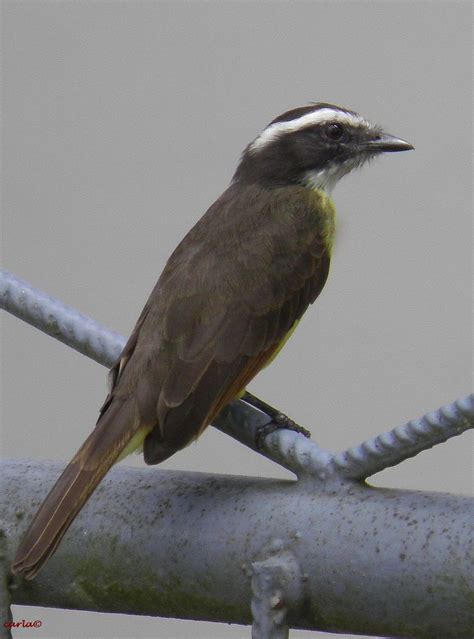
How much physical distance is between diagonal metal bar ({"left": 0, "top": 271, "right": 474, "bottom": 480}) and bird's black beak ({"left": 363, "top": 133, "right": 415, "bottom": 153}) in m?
1.13

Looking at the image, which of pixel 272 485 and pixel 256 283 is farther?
pixel 256 283

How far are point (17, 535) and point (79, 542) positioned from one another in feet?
0.33

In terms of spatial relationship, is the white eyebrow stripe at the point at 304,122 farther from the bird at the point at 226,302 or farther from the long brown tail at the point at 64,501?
the long brown tail at the point at 64,501

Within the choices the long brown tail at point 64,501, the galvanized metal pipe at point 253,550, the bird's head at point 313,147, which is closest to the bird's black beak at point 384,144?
the bird's head at point 313,147

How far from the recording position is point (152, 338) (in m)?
2.08

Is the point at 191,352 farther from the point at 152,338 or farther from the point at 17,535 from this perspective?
the point at 17,535

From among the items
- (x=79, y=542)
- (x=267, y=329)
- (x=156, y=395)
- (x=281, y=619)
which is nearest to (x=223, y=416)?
(x=156, y=395)

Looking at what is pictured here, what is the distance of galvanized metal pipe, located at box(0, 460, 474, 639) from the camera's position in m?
1.24

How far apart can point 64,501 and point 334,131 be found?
159 cm

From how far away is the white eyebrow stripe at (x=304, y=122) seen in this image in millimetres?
2791

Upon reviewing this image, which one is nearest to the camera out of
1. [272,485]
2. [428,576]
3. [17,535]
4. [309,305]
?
[428,576]

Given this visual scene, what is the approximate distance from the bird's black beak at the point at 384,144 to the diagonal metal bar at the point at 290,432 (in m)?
1.13

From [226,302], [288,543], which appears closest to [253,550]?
[288,543]

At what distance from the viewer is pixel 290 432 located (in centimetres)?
153
